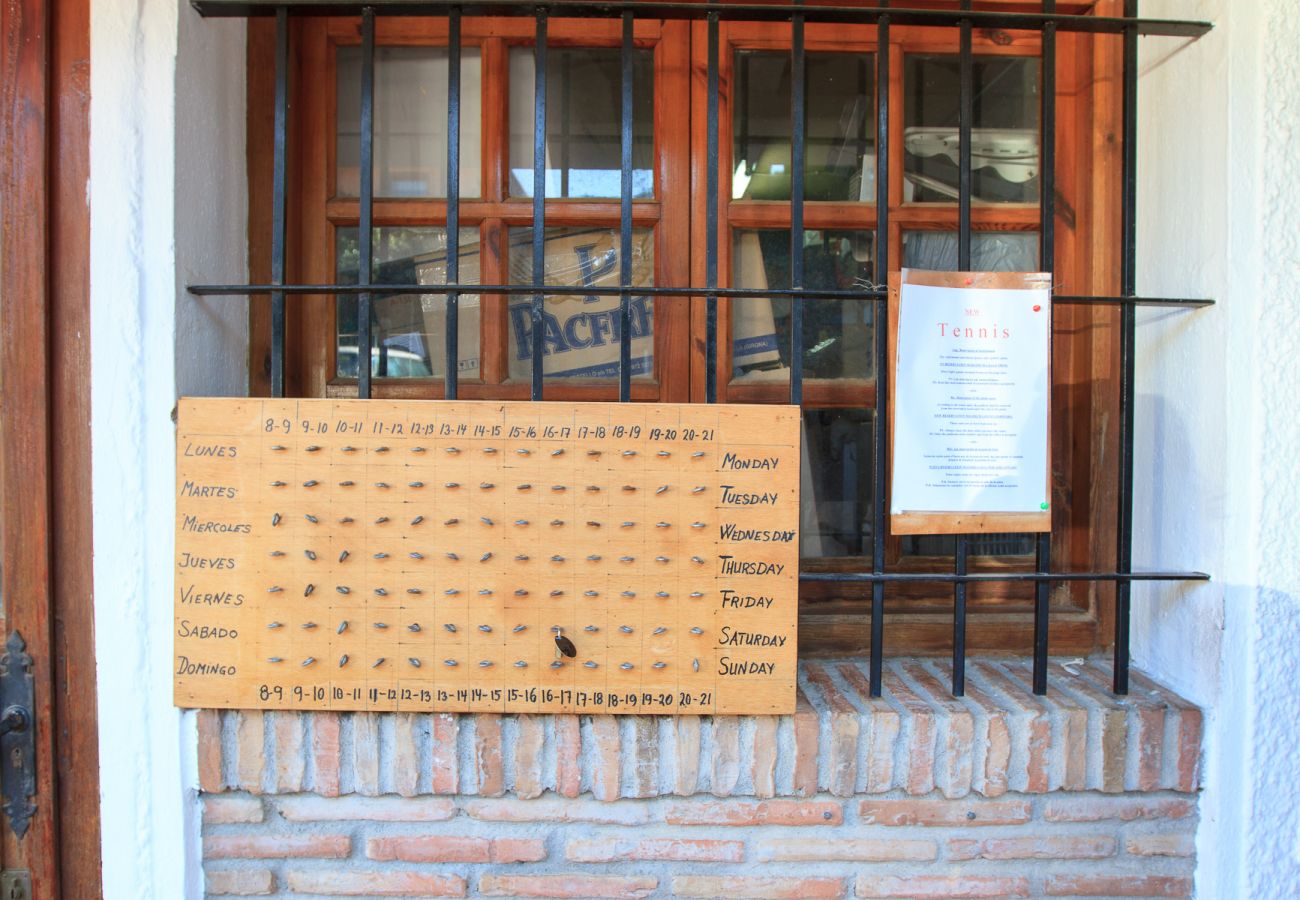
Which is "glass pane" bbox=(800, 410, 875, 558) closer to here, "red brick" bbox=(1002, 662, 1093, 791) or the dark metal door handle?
"red brick" bbox=(1002, 662, 1093, 791)

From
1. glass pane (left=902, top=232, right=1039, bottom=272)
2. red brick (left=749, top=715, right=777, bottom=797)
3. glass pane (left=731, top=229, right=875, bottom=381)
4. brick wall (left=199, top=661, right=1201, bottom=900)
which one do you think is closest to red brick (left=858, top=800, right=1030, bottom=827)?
brick wall (left=199, top=661, right=1201, bottom=900)

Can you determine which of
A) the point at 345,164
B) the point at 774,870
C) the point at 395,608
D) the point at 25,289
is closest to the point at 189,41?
the point at 345,164

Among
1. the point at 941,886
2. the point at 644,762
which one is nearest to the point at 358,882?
the point at 644,762

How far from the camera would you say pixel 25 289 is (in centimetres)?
148

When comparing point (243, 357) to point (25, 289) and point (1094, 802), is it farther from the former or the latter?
point (1094, 802)

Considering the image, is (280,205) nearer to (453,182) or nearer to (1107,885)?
(453,182)

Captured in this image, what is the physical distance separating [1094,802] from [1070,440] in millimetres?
862

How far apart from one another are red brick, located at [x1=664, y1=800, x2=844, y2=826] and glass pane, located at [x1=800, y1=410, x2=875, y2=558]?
601 millimetres

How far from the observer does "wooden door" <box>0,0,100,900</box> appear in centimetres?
148

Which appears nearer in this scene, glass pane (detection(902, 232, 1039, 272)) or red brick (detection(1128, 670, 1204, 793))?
red brick (detection(1128, 670, 1204, 793))

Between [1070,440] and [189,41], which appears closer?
[189,41]

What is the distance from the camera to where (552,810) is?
1525 mm

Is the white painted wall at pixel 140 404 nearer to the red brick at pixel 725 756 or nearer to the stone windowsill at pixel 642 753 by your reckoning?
the stone windowsill at pixel 642 753

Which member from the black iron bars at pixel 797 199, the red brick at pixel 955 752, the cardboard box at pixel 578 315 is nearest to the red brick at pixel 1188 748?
the red brick at pixel 955 752
